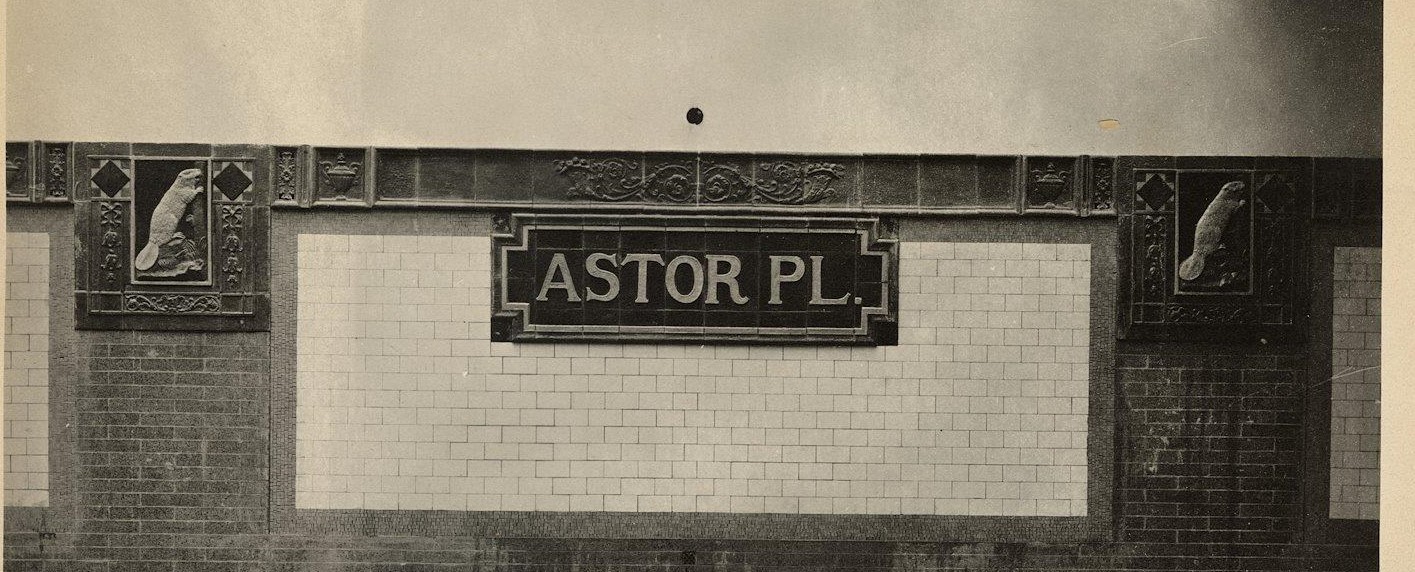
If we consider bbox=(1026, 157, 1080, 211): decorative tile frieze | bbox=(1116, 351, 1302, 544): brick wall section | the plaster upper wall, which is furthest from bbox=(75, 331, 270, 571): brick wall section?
bbox=(1116, 351, 1302, 544): brick wall section

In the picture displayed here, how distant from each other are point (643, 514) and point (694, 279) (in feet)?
3.69

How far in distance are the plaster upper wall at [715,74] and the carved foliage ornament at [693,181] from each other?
94mm

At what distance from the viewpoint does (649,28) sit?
439 centimetres

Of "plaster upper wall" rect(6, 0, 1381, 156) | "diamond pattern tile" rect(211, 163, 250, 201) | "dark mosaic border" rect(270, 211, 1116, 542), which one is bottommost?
"dark mosaic border" rect(270, 211, 1116, 542)

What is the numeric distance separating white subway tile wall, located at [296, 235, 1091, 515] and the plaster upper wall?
62 centimetres

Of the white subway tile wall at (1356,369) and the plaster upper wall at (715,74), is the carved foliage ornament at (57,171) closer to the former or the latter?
the plaster upper wall at (715,74)

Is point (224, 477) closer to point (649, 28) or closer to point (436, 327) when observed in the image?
point (436, 327)

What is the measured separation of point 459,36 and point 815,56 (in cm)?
164

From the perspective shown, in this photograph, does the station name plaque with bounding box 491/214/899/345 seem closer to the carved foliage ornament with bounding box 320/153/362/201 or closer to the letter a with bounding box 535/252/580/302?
the letter a with bounding box 535/252/580/302

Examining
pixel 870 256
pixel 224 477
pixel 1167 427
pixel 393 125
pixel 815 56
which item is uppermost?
pixel 815 56

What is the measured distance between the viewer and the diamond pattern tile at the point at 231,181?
4426mm

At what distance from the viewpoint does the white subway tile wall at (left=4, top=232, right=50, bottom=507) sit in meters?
4.43

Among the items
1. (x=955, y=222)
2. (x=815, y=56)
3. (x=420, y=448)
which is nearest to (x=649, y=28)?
(x=815, y=56)

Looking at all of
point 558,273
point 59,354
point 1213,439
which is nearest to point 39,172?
point 59,354
